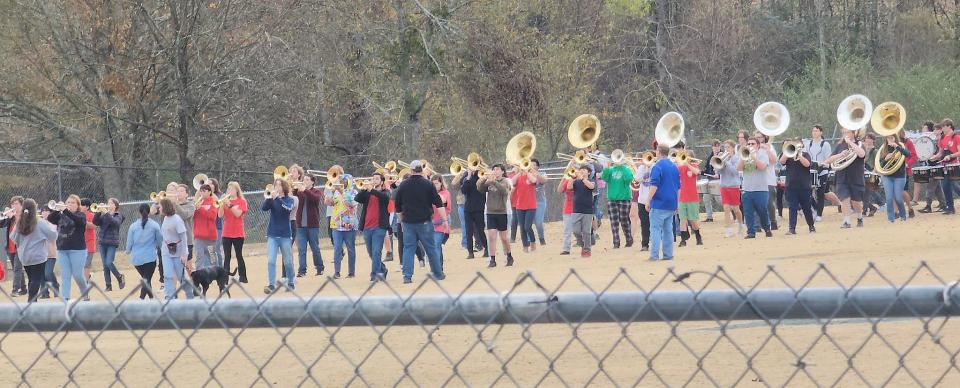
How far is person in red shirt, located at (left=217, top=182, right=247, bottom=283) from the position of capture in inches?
657

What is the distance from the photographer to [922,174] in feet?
73.1

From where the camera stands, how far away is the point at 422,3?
108 ft

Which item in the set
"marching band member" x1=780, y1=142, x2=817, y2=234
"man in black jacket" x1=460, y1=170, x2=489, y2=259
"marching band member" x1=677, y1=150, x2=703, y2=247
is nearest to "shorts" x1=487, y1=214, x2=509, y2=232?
"man in black jacket" x1=460, y1=170, x2=489, y2=259

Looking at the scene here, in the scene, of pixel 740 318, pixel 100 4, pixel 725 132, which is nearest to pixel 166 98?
pixel 100 4

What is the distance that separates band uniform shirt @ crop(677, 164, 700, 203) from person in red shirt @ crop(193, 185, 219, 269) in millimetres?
7161

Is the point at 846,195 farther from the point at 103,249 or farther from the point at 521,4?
the point at 521,4

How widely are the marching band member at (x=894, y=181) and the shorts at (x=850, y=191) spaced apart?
676 millimetres

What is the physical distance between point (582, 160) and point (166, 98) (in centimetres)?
1207

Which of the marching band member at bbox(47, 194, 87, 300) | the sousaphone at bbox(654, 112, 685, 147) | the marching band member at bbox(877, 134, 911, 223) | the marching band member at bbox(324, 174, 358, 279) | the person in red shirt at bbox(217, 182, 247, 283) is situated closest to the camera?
the marching band member at bbox(47, 194, 87, 300)

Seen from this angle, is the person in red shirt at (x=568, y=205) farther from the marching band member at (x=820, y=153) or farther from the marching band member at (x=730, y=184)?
the marching band member at (x=820, y=153)

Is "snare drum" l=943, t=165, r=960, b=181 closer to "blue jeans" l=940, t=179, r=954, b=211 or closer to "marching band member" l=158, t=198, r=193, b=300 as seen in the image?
"blue jeans" l=940, t=179, r=954, b=211

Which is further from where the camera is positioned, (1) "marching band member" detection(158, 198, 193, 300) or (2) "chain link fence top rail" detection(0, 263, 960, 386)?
(1) "marching band member" detection(158, 198, 193, 300)

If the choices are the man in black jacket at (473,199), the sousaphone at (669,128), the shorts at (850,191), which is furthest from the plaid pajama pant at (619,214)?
the sousaphone at (669,128)

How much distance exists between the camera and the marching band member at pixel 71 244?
15656 mm
